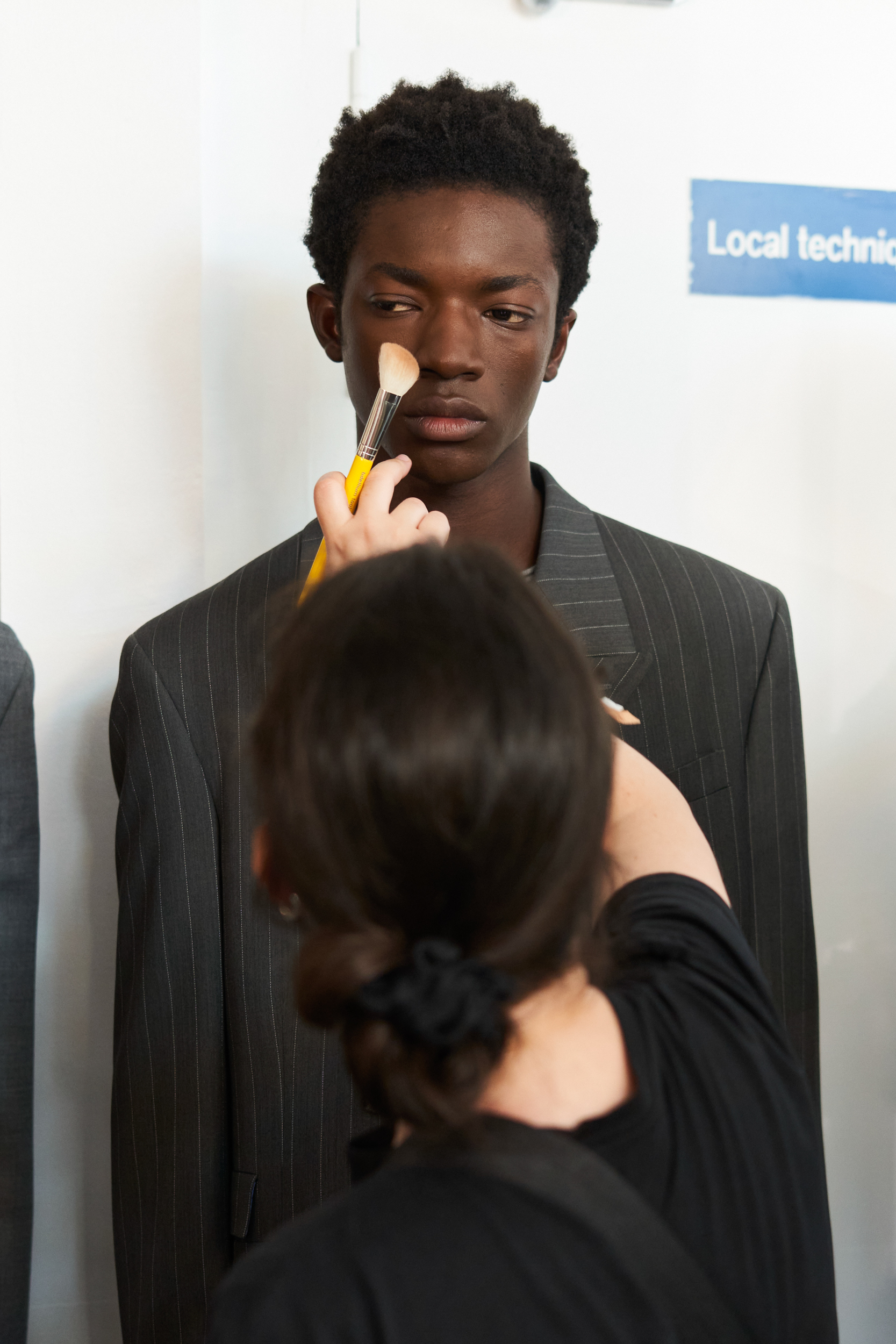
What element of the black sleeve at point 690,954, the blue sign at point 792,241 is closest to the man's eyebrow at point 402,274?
the blue sign at point 792,241

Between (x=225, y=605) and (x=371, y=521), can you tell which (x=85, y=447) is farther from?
(x=371, y=521)

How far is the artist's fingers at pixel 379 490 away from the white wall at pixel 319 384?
1.71 feet

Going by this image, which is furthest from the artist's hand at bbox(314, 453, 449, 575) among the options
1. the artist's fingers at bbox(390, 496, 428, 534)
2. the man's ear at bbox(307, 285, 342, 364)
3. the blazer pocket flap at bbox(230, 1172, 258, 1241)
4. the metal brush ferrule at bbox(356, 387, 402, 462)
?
the blazer pocket flap at bbox(230, 1172, 258, 1241)

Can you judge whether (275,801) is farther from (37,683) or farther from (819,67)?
(819,67)

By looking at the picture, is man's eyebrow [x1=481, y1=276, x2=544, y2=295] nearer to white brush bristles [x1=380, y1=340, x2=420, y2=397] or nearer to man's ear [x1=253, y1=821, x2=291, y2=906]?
white brush bristles [x1=380, y1=340, x2=420, y2=397]

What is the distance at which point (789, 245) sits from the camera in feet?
4.40

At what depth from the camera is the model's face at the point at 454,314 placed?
0.98 meters

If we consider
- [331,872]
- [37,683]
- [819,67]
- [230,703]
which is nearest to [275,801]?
[331,872]

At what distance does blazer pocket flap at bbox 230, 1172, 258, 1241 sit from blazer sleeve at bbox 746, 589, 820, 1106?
496 millimetres

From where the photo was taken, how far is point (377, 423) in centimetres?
93

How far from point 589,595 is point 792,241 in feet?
1.82

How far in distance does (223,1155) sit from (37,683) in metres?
0.56

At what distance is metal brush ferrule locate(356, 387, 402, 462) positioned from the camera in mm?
915

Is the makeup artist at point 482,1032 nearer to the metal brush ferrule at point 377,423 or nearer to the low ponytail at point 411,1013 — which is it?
the low ponytail at point 411,1013
